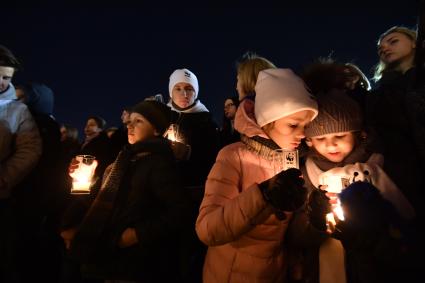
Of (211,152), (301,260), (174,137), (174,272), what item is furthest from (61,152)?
(301,260)

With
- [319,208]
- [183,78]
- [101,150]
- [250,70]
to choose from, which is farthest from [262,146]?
[183,78]

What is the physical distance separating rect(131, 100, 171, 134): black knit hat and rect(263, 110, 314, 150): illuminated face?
1232mm

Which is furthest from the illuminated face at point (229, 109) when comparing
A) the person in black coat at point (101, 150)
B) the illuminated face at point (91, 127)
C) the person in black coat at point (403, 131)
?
the illuminated face at point (91, 127)

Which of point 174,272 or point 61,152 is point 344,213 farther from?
point 61,152

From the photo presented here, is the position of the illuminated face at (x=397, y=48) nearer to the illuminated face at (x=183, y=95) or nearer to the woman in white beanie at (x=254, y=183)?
the woman in white beanie at (x=254, y=183)

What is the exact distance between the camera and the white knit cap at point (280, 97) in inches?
78.6

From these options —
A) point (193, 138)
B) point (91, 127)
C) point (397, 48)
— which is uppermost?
point (397, 48)

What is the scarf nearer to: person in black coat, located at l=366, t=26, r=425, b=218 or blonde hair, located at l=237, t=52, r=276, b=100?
person in black coat, located at l=366, t=26, r=425, b=218

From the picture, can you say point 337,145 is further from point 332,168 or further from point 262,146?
point 262,146

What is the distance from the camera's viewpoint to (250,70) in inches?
114

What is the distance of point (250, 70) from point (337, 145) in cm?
113

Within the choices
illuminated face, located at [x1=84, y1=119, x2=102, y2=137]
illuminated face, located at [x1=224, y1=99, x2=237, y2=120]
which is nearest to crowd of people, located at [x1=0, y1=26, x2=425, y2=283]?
illuminated face, located at [x1=224, y1=99, x2=237, y2=120]

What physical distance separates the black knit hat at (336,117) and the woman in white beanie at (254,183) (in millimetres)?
69

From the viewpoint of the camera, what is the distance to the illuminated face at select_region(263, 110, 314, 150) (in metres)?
2.05
